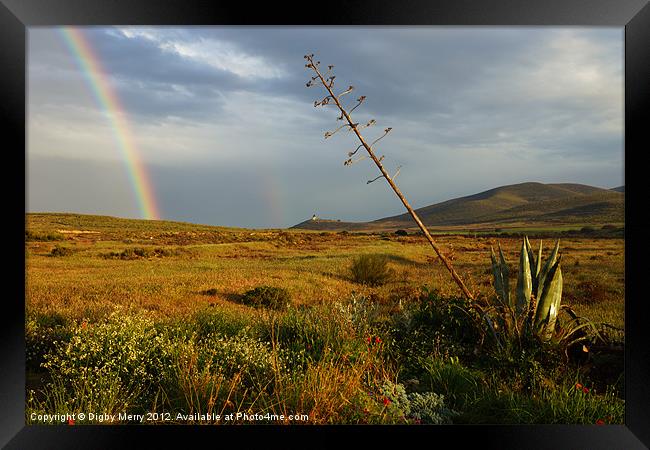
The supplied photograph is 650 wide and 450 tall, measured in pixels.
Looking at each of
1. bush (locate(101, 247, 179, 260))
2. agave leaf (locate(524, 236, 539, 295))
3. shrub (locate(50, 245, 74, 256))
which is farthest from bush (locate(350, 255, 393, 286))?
shrub (locate(50, 245, 74, 256))

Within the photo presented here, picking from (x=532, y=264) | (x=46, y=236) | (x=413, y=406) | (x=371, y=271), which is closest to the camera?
(x=413, y=406)

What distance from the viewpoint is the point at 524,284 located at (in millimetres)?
3660

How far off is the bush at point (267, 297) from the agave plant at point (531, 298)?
314 centimetres

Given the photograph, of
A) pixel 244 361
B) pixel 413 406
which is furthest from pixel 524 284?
pixel 244 361

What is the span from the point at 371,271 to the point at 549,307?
4171 mm

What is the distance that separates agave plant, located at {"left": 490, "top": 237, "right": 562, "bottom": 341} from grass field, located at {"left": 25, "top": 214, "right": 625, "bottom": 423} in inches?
8.9

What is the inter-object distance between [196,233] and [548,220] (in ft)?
24.3

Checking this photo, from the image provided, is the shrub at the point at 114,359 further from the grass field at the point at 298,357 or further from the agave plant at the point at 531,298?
the agave plant at the point at 531,298

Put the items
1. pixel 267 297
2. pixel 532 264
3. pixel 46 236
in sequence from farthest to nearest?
1. pixel 46 236
2. pixel 267 297
3. pixel 532 264

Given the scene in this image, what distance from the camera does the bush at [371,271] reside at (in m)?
7.56

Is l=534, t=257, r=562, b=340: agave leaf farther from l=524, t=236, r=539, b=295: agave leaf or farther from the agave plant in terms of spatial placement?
l=524, t=236, r=539, b=295: agave leaf

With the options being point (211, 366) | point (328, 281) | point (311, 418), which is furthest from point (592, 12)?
point (328, 281)

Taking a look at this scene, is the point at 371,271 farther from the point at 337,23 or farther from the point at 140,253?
the point at 337,23

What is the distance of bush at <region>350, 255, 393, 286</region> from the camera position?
756cm
